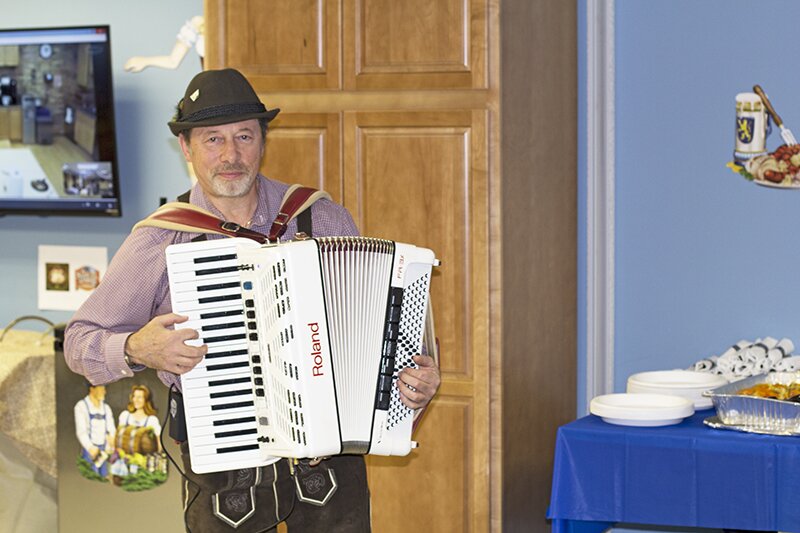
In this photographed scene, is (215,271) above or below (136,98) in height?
below

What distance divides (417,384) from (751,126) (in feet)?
6.35

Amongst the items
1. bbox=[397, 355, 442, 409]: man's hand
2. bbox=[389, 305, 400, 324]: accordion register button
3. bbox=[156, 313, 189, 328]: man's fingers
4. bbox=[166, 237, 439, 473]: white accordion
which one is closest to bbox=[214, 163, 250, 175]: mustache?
bbox=[166, 237, 439, 473]: white accordion

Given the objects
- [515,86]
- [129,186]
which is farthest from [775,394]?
[129,186]

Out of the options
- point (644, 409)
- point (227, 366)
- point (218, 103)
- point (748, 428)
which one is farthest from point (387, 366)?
point (748, 428)

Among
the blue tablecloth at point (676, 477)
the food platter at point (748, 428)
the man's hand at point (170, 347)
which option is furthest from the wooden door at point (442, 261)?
the man's hand at point (170, 347)

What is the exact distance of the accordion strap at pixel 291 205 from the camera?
2766 millimetres

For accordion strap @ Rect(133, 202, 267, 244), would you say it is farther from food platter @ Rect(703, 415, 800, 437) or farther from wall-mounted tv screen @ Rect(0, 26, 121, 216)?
wall-mounted tv screen @ Rect(0, 26, 121, 216)

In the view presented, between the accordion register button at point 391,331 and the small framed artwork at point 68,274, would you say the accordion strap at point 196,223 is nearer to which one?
the accordion register button at point 391,331

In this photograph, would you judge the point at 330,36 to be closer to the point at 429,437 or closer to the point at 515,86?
the point at 515,86

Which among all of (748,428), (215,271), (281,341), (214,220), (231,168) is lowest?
(748,428)

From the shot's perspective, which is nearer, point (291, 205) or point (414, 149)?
point (291, 205)

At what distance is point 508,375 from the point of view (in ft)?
11.7

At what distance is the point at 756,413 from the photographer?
3.12m

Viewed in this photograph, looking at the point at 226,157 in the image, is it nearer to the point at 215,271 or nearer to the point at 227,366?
the point at 215,271
